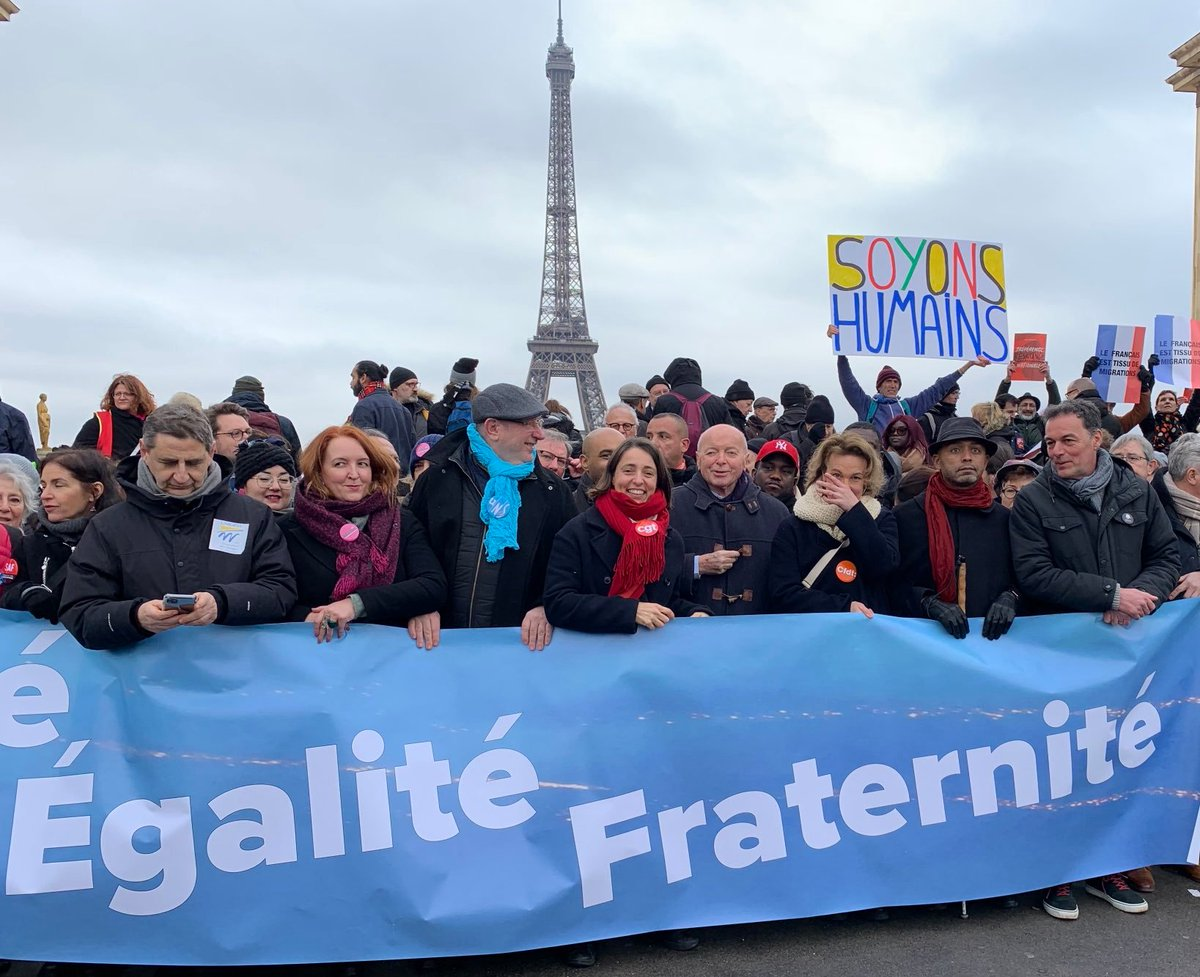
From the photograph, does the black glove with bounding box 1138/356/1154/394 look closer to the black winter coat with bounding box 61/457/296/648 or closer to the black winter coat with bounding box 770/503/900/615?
the black winter coat with bounding box 770/503/900/615

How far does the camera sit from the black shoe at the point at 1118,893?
4422 mm

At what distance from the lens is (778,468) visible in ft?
18.5

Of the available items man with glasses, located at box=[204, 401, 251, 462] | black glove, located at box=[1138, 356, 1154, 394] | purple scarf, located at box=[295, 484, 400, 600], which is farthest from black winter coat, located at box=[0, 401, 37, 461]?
black glove, located at box=[1138, 356, 1154, 394]

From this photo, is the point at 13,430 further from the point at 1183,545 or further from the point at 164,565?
the point at 1183,545

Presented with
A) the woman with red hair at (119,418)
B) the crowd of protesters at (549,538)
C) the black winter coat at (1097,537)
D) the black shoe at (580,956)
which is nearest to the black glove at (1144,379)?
the crowd of protesters at (549,538)

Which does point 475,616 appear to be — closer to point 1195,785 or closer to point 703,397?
point 1195,785

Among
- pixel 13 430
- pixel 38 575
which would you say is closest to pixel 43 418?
pixel 13 430

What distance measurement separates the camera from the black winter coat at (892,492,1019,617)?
15.4ft

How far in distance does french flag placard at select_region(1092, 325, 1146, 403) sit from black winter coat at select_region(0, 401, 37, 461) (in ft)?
31.3

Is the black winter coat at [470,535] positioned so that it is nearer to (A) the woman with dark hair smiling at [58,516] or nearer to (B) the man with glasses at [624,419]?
(A) the woman with dark hair smiling at [58,516]

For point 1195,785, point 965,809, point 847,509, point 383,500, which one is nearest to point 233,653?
point 383,500

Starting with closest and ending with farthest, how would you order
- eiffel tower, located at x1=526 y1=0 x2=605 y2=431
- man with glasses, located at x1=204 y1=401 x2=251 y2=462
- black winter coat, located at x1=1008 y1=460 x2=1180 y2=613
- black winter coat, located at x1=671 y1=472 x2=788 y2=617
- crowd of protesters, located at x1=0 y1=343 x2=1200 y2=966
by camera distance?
crowd of protesters, located at x1=0 y1=343 x2=1200 y2=966 < black winter coat, located at x1=1008 y1=460 x2=1180 y2=613 < black winter coat, located at x1=671 y1=472 x2=788 y2=617 < man with glasses, located at x1=204 y1=401 x2=251 y2=462 < eiffel tower, located at x1=526 y1=0 x2=605 y2=431

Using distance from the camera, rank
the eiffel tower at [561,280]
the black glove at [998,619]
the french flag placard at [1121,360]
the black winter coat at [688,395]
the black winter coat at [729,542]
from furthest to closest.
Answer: the eiffel tower at [561,280], the french flag placard at [1121,360], the black winter coat at [688,395], the black winter coat at [729,542], the black glove at [998,619]

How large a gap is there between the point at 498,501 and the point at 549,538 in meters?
0.29
